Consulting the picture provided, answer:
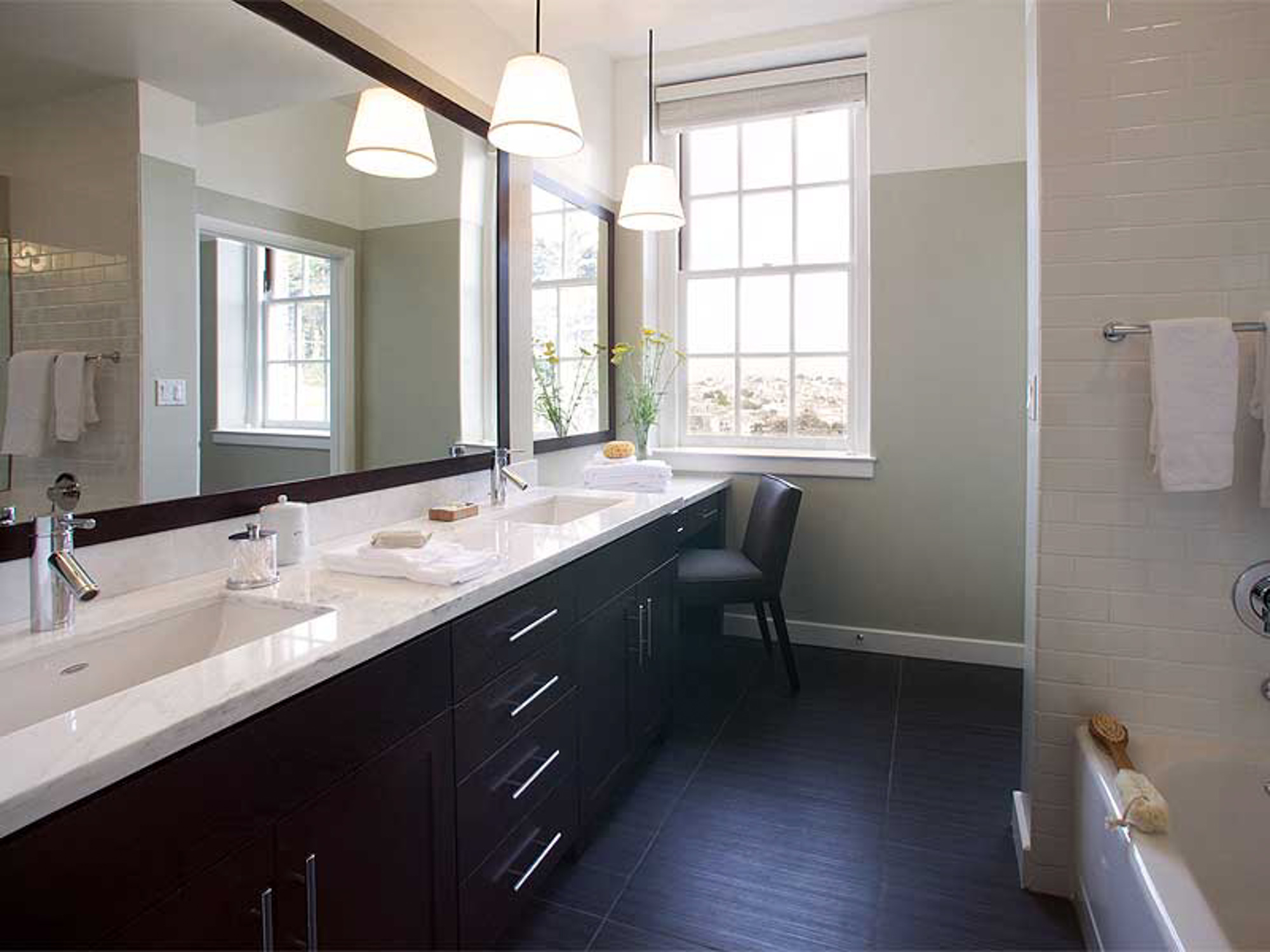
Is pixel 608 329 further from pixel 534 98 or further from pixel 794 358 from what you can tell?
pixel 534 98

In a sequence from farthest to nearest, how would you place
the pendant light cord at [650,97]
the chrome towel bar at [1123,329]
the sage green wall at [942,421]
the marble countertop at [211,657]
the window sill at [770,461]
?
the window sill at [770,461]
the pendant light cord at [650,97]
the sage green wall at [942,421]
the chrome towel bar at [1123,329]
the marble countertop at [211,657]

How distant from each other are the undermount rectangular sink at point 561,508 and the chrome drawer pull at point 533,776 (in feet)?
3.10

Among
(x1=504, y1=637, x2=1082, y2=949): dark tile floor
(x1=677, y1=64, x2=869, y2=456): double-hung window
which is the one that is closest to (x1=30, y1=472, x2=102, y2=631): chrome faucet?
(x1=504, y1=637, x2=1082, y2=949): dark tile floor

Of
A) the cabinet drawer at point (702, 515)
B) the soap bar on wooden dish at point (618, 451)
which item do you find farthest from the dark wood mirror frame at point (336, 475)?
the cabinet drawer at point (702, 515)

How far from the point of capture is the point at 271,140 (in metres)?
1.77

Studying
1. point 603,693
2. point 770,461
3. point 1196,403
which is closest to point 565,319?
point 770,461

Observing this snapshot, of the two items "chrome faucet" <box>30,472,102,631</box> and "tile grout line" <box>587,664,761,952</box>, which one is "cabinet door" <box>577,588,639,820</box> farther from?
"chrome faucet" <box>30,472,102,631</box>

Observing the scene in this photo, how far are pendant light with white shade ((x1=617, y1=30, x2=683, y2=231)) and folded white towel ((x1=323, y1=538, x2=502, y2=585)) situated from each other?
66.0 inches

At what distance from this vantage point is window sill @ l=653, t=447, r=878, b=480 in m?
3.58

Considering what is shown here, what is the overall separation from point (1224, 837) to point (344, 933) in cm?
183

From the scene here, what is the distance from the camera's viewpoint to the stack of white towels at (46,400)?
4.12ft

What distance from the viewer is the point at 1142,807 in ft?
4.75

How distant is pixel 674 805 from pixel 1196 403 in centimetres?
173

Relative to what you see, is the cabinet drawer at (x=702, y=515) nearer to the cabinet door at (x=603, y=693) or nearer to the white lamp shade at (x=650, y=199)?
the cabinet door at (x=603, y=693)
